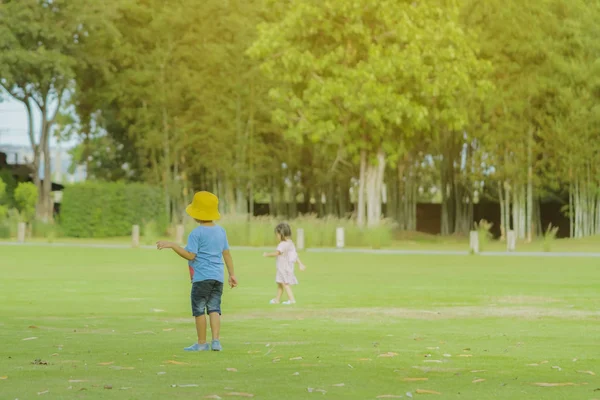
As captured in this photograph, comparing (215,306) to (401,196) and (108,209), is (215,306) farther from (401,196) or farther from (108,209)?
(401,196)

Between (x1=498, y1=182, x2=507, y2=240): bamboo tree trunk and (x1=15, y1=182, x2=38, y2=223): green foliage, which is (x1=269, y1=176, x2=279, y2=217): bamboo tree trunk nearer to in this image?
(x1=498, y1=182, x2=507, y2=240): bamboo tree trunk

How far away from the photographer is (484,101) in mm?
62031

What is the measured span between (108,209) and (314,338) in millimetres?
50871

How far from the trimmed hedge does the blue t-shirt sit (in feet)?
168

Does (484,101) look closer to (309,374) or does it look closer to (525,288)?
(525,288)

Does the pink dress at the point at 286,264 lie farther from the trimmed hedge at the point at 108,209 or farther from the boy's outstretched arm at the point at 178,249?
the trimmed hedge at the point at 108,209

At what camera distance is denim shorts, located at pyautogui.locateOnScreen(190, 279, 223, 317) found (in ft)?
42.7

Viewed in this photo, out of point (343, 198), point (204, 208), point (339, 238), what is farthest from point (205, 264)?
Result: point (343, 198)

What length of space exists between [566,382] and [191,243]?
4102 millimetres

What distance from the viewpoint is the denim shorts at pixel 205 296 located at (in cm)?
1301

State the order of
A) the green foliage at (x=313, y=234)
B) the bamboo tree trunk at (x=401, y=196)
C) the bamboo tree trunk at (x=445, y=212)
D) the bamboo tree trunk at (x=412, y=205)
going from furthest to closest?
the bamboo tree trunk at (x=412, y=205)
the bamboo tree trunk at (x=401, y=196)
the bamboo tree trunk at (x=445, y=212)
the green foliage at (x=313, y=234)

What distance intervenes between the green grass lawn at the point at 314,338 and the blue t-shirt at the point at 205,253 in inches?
31.6

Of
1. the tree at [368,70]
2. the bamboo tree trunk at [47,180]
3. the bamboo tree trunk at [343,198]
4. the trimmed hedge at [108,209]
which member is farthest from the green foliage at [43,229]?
the bamboo tree trunk at [343,198]

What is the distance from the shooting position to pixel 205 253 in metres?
13.0
